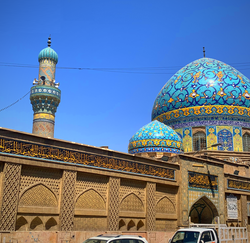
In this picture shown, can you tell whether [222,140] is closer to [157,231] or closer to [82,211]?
[157,231]

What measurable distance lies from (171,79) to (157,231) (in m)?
13.2

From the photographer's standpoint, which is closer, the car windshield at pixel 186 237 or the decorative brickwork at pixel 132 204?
the car windshield at pixel 186 237

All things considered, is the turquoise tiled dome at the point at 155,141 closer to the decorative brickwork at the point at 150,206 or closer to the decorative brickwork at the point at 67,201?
the decorative brickwork at the point at 150,206

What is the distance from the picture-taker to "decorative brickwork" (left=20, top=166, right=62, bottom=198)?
938 centimetres

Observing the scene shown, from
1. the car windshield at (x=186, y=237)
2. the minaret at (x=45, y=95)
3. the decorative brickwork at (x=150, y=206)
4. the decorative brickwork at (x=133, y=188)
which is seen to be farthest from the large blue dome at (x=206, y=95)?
the car windshield at (x=186, y=237)

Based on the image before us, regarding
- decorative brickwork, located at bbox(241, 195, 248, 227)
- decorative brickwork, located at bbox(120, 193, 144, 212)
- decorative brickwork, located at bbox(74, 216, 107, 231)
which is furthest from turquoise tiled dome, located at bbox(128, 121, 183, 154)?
decorative brickwork, located at bbox(74, 216, 107, 231)

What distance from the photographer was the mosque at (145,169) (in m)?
9.45

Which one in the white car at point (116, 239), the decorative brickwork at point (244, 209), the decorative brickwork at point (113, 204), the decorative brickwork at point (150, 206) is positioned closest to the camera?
the white car at point (116, 239)

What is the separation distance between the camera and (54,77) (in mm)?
20125

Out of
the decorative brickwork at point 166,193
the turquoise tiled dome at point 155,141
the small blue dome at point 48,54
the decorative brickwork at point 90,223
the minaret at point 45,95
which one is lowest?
the decorative brickwork at point 90,223

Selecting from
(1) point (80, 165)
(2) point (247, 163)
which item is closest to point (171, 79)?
(2) point (247, 163)

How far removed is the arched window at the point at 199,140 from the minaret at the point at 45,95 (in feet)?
28.1

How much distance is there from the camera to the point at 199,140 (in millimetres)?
21016

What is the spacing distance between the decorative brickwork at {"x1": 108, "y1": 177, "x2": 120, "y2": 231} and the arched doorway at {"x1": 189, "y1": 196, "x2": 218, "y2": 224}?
200 inches
